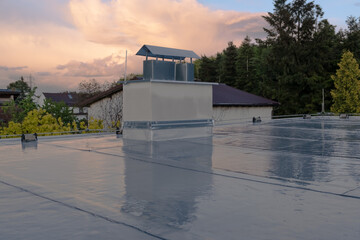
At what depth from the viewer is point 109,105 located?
3903 centimetres

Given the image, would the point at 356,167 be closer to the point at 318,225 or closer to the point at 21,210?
the point at 318,225

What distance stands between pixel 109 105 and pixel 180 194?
33131mm

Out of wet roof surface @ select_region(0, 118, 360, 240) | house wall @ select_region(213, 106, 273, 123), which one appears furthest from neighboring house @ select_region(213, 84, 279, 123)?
wet roof surface @ select_region(0, 118, 360, 240)

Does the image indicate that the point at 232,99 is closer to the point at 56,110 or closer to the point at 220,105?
the point at 220,105

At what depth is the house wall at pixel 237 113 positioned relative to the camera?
134 feet

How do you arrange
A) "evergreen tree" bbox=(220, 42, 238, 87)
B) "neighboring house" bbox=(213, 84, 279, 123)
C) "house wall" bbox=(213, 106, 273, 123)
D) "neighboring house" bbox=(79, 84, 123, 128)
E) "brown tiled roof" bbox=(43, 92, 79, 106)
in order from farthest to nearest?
1. "brown tiled roof" bbox=(43, 92, 79, 106)
2. "evergreen tree" bbox=(220, 42, 238, 87)
3. "neighboring house" bbox=(213, 84, 279, 123)
4. "house wall" bbox=(213, 106, 273, 123)
5. "neighboring house" bbox=(79, 84, 123, 128)

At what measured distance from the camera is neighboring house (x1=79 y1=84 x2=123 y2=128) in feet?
125

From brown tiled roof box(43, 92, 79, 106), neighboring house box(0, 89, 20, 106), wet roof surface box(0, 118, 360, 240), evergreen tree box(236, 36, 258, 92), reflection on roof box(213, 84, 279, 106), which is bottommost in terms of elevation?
wet roof surface box(0, 118, 360, 240)

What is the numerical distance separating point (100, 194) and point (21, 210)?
1.43 meters

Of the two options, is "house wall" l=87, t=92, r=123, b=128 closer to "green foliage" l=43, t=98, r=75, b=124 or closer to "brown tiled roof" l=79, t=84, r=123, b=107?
"brown tiled roof" l=79, t=84, r=123, b=107

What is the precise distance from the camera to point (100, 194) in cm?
686

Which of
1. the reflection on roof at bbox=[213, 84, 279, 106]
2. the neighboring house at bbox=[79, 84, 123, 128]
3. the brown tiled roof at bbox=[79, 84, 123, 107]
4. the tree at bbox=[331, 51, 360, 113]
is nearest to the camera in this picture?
the brown tiled roof at bbox=[79, 84, 123, 107]

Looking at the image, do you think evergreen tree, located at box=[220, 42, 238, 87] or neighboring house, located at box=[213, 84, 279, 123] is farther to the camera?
evergreen tree, located at box=[220, 42, 238, 87]

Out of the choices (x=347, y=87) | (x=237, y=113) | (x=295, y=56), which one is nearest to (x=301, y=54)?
(x=295, y=56)
